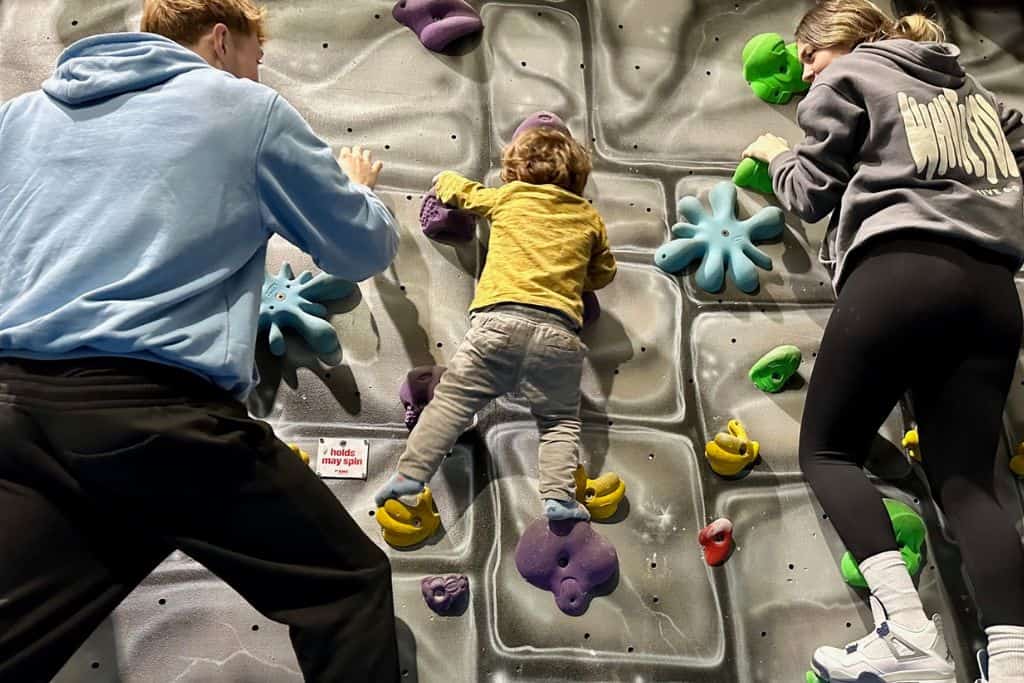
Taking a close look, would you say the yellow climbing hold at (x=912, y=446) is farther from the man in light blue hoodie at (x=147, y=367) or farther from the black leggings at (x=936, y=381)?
the man in light blue hoodie at (x=147, y=367)

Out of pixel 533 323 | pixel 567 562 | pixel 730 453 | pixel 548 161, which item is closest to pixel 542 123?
pixel 548 161

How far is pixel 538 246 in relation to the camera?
5.10ft

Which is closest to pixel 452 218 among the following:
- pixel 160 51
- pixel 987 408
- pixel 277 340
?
pixel 277 340

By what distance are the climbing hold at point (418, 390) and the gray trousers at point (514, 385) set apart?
5cm

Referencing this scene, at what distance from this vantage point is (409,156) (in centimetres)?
182

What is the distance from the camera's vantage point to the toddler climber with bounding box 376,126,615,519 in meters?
1.48

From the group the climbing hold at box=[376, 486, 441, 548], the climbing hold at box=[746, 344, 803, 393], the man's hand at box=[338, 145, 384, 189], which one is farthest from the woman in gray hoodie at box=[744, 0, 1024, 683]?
the man's hand at box=[338, 145, 384, 189]

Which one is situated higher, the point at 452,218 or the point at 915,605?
the point at 452,218

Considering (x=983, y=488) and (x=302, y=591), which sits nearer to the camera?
(x=302, y=591)

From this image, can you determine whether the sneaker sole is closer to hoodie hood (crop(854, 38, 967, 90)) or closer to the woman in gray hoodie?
the woman in gray hoodie

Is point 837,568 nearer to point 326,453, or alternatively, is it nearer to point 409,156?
point 326,453

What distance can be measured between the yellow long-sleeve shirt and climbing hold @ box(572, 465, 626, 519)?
28 centimetres

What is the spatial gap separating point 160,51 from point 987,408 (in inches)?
50.3

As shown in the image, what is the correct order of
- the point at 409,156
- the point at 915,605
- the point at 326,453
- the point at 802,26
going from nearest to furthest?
the point at 915,605 → the point at 326,453 → the point at 802,26 → the point at 409,156
